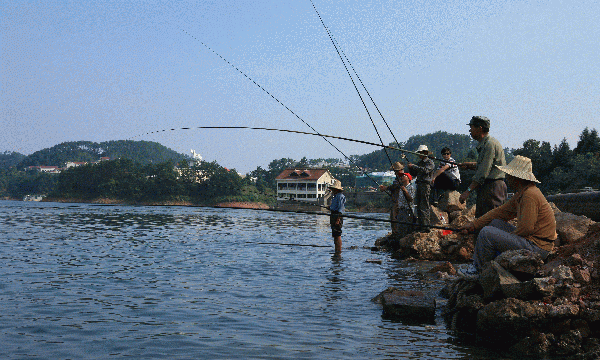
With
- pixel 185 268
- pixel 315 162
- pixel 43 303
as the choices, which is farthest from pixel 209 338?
pixel 315 162

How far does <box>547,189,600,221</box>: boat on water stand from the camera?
10.7m

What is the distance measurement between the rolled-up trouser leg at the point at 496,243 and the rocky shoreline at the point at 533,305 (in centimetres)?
20

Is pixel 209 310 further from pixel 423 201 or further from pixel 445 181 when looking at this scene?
pixel 423 201

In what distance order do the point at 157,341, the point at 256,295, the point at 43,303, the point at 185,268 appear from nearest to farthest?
1. the point at 157,341
2. the point at 43,303
3. the point at 256,295
4. the point at 185,268

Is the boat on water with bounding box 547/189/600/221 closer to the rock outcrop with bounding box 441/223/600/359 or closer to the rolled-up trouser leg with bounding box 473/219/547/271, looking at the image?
the rock outcrop with bounding box 441/223/600/359

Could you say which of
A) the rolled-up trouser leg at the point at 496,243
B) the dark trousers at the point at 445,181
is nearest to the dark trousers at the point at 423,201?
the dark trousers at the point at 445,181

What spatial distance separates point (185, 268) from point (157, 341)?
6078 millimetres

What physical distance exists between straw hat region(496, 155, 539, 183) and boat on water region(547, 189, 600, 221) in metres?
5.70

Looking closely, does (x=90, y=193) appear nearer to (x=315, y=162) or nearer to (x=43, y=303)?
(x=315, y=162)

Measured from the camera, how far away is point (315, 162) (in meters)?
158

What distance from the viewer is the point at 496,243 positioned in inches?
235

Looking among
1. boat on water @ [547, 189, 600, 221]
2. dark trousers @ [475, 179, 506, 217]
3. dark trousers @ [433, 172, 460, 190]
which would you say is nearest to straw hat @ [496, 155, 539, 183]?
dark trousers @ [475, 179, 506, 217]

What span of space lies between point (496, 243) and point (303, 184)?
334 feet

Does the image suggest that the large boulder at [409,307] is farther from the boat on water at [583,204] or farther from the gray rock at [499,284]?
the boat on water at [583,204]
